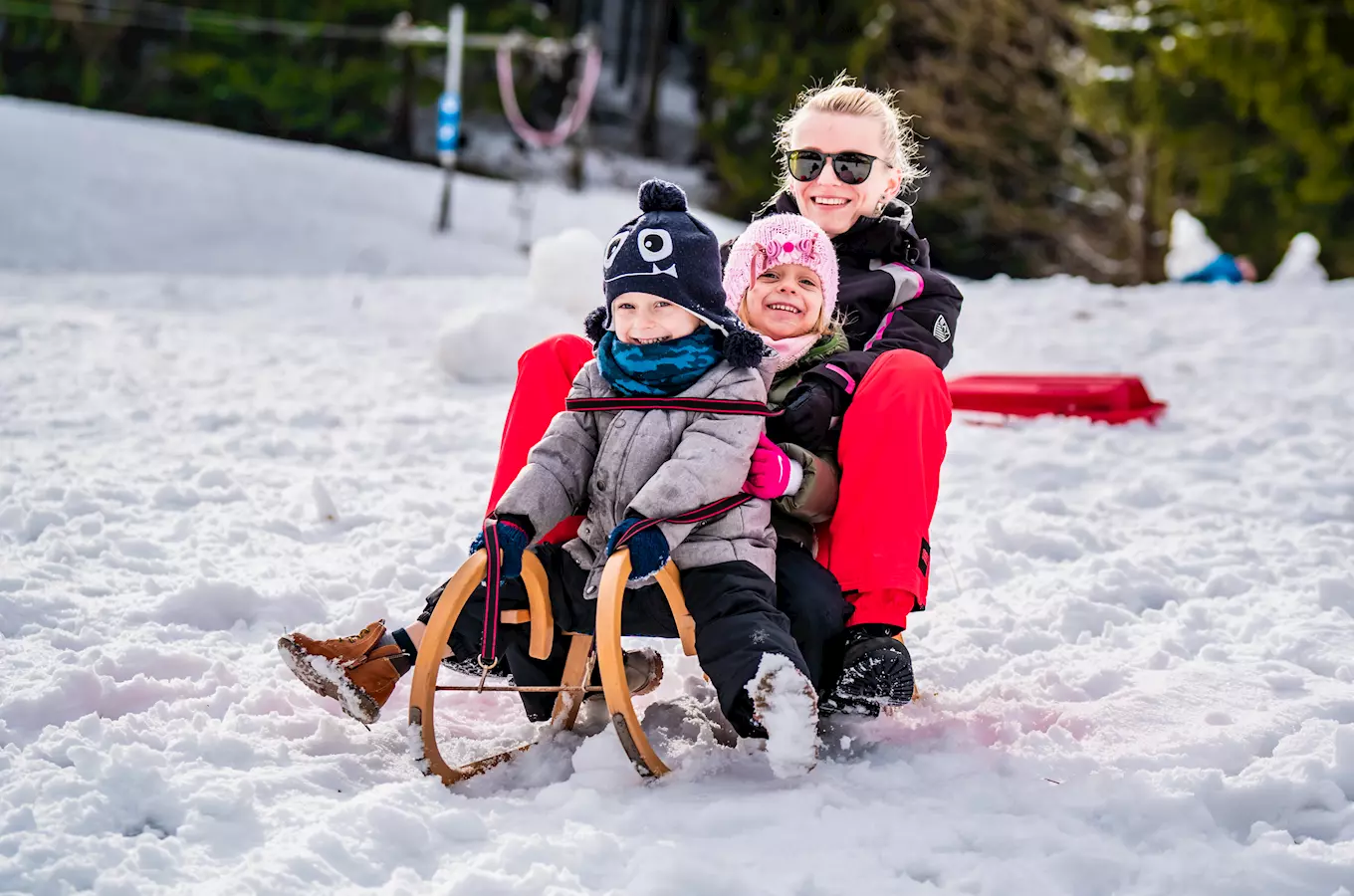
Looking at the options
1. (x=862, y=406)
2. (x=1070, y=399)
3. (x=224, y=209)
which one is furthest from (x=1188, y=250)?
(x=224, y=209)

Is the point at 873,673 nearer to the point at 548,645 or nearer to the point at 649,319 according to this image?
the point at 548,645

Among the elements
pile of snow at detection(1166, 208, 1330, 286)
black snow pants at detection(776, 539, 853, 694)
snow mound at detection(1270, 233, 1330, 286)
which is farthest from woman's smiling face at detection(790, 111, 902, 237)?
snow mound at detection(1270, 233, 1330, 286)

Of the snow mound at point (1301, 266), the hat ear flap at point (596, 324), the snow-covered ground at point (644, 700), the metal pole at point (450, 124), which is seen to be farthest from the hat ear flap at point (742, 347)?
the metal pole at point (450, 124)

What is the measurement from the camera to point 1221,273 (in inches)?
446

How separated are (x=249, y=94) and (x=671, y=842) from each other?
2230 cm

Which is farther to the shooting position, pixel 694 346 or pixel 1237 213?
pixel 1237 213

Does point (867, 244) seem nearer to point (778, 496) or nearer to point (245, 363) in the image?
point (778, 496)

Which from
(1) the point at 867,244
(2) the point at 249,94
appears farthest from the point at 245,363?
(2) the point at 249,94

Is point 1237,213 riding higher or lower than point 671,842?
higher

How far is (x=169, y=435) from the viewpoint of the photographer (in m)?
5.01

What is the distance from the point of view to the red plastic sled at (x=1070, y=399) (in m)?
5.98

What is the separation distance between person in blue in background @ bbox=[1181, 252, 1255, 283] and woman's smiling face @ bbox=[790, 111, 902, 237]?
360 inches

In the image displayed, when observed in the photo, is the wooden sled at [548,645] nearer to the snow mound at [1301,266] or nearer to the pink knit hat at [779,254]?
the pink knit hat at [779,254]

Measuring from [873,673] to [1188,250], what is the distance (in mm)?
10677
